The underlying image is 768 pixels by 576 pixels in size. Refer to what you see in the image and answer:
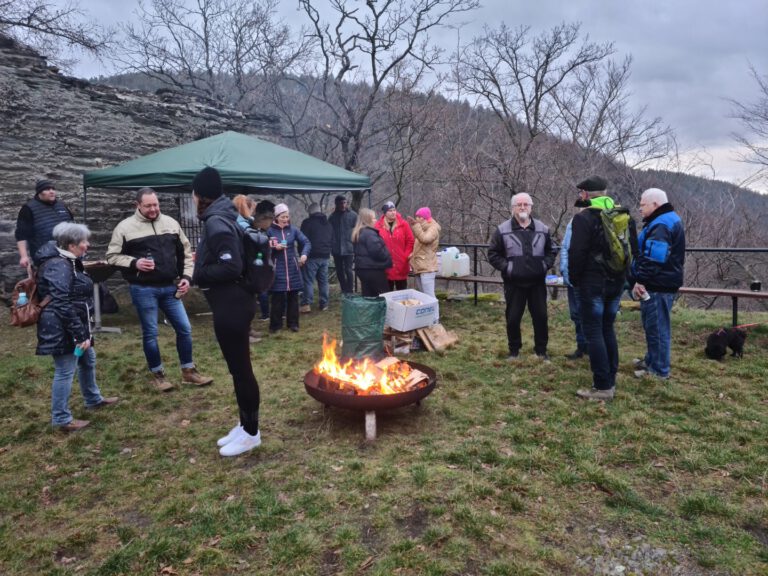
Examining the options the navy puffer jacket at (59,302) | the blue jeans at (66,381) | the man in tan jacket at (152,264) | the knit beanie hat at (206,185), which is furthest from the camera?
the man in tan jacket at (152,264)

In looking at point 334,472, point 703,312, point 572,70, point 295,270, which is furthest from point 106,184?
point 572,70

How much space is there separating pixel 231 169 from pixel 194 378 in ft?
10.6

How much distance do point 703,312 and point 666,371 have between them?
127 inches

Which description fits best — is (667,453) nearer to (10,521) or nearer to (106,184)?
(10,521)

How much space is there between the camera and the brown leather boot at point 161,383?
4.84 m

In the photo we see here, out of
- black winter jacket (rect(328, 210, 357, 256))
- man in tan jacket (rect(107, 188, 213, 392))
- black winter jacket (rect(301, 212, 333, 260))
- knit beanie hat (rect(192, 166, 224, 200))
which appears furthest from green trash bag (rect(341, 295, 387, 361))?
black winter jacket (rect(328, 210, 357, 256))

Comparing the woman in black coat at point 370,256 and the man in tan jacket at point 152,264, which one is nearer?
the man in tan jacket at point 152,264

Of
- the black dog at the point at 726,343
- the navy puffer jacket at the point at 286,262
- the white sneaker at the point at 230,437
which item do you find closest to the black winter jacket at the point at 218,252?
the white sneaker at the point at 230,437

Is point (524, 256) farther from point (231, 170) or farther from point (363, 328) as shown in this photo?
point (231, 170)

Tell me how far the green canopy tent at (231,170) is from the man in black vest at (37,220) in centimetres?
94

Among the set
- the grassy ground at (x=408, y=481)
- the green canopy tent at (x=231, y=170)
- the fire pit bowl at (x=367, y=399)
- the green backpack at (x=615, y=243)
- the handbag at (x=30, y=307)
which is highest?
the green canopy tent at (x=231, y=170)

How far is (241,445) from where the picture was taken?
355cm

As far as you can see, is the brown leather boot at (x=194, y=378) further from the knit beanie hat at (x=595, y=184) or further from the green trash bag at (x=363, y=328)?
the knit beanie hat at (x=595, y=184)

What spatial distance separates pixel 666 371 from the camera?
4953mm
